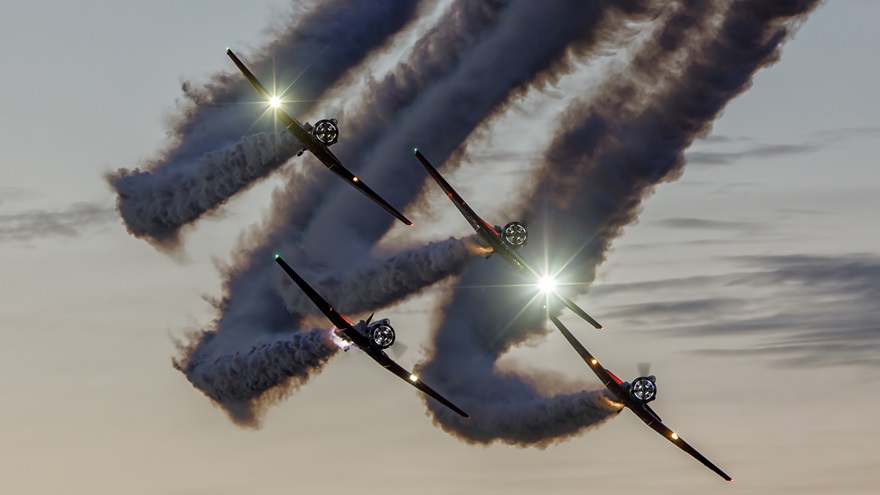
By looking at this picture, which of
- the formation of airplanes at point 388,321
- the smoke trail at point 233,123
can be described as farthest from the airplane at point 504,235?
the smoke trail at point 233,123

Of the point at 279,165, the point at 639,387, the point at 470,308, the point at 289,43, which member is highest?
the point at 289,43

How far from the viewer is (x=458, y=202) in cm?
11988

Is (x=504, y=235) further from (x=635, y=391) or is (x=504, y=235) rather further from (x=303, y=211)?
(x=303, y=211)

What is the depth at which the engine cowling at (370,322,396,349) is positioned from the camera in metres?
112

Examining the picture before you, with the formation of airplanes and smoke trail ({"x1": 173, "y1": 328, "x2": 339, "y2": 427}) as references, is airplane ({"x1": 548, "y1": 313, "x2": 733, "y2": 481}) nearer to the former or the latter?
the formation of airplanes

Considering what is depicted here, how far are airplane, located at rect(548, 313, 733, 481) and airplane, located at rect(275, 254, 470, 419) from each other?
31.4 feet

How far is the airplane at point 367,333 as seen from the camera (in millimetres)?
112438

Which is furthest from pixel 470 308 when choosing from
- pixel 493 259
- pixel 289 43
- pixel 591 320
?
pixel 289 43

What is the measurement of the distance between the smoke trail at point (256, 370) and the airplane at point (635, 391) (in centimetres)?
1537

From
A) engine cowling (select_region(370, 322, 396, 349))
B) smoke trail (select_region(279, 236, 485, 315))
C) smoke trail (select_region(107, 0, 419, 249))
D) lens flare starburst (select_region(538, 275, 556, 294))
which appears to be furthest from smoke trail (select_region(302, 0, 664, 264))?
engine cowling (select_region(370, 322, 396, 349))

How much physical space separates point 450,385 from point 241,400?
530 inches

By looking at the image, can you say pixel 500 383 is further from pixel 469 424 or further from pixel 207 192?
pixel 207 192

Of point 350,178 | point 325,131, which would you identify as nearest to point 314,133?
point 325,131

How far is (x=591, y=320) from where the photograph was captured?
Result: 123 m
